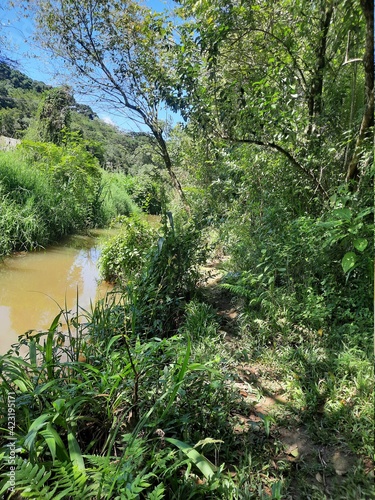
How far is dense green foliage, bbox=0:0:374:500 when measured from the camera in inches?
45.5

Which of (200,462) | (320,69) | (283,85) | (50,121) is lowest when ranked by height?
(200,462)

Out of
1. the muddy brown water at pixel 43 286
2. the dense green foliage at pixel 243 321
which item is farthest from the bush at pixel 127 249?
the muddy brown water at pixel 43 286

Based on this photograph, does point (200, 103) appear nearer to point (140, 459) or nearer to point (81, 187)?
point (140, 459)

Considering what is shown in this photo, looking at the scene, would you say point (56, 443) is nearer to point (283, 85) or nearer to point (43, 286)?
point (283, 85)

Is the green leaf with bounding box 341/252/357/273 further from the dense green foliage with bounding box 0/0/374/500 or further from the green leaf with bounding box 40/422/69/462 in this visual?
the green leaf with bounding box 40/422/69/462

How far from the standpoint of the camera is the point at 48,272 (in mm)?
4617

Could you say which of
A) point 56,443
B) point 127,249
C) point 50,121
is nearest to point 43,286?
point 127,249

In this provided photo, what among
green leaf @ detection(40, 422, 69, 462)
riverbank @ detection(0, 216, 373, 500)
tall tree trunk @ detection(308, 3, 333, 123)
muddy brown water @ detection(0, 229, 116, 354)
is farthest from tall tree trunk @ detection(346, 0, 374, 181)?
green leaf @ detection(40, 422, 69, 462)

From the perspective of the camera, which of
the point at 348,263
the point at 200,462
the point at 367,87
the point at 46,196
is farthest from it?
the point at 46,196

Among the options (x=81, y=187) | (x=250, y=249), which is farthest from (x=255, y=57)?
(x=81, y=187)

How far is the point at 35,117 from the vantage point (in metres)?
11.6

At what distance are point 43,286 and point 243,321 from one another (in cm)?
295

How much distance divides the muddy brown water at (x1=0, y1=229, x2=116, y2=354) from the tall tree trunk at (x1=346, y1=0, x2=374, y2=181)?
2.39 m

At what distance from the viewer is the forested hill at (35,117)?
7139 millimetres
